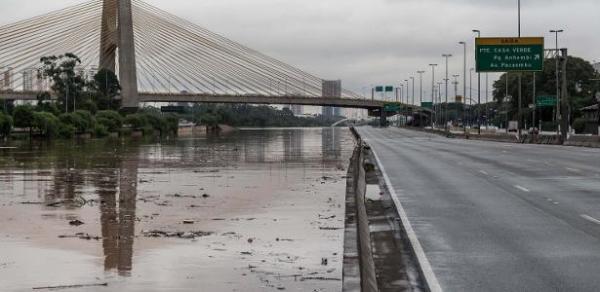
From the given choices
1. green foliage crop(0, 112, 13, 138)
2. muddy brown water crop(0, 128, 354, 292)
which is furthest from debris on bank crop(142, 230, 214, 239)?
green foliage crop(0, 112, 13, 138)

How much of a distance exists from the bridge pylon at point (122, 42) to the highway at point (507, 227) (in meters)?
60.5

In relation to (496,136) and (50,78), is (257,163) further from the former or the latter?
(50,78)

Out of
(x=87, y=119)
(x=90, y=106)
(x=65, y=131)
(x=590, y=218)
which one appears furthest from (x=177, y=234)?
(x=90, y=106)

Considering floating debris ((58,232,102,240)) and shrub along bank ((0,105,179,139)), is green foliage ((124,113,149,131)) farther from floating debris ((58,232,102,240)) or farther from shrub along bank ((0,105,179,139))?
floating debris ((58,232,102,240))

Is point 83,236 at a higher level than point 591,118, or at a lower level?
lower

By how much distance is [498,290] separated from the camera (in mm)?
10133

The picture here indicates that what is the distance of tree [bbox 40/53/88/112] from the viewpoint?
12850cm

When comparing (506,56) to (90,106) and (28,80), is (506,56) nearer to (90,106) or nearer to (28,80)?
(90,106)

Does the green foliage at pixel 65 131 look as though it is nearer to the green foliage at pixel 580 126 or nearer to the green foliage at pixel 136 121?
the green foliage at pixel 136 121

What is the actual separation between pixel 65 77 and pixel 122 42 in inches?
1734

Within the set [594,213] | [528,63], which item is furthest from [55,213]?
[528,63]

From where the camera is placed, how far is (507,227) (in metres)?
15.9

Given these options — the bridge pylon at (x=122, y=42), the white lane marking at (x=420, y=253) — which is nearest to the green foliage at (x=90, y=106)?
the bridge pylon at (x=122, y=42)

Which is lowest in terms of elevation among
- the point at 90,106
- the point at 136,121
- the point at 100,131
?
the point at 100,131
